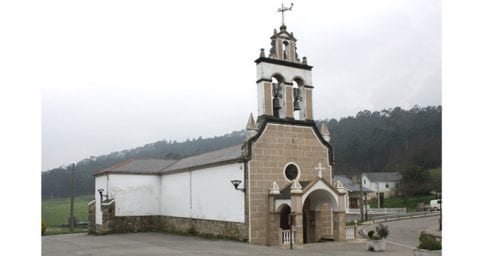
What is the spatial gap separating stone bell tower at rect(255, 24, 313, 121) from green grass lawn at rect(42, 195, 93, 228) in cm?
2906

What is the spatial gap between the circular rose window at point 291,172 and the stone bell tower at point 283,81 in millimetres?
2115

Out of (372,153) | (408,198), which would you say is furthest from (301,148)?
(372,153)

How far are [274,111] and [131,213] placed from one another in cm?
1156

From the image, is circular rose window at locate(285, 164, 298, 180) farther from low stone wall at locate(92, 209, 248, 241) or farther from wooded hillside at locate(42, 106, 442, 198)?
wooded hillside at locate(42, 106, 442, 198)

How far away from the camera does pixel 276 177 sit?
18.2 m

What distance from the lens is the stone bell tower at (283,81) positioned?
18312 mm

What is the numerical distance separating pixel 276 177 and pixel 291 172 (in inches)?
35.5

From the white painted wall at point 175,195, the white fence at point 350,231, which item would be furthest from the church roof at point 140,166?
the white fence at point 350,231

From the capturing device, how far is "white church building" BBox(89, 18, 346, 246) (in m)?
17.3

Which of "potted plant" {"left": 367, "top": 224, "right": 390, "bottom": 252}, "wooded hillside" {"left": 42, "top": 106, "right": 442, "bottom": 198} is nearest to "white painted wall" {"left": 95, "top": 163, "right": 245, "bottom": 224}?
"potted plant" {"left": 367, "top": 224, "right": 390, "bottom": 252}

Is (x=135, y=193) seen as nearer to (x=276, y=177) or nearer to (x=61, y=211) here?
(x=276, y=177)

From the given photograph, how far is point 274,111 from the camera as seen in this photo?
61.9 ft

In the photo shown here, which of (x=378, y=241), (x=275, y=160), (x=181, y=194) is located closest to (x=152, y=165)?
(x=181, y=194)

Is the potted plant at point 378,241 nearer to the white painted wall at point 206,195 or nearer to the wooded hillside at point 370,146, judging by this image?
the white painted wall at point 206,195
